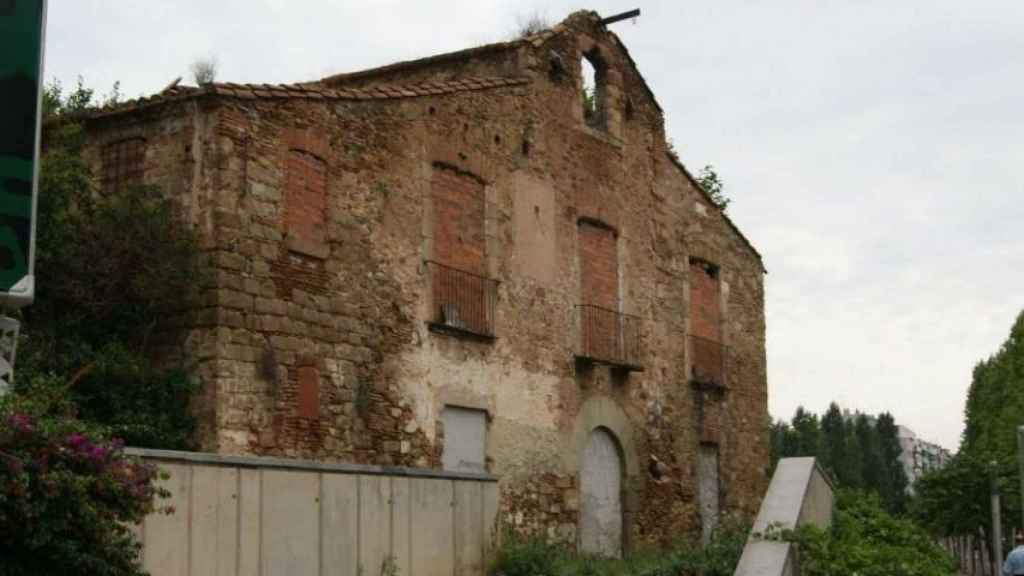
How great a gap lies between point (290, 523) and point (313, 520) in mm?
276

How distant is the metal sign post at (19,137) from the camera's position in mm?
10344

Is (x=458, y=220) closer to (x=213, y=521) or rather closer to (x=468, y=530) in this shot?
(x=468, y=530)

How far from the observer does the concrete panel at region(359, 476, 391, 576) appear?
39.3 ft

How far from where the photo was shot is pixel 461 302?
742 inches

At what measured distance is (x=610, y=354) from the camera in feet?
71.9

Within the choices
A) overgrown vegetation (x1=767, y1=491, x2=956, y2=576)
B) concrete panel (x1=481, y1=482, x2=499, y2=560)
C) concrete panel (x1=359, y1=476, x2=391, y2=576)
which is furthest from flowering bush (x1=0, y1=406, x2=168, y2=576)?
overgrown vegetation (x1=767, y1=491, x2=956, y2=576)

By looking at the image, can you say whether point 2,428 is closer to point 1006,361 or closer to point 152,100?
point 152,100

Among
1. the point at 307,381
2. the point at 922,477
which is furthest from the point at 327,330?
the point at 922,477

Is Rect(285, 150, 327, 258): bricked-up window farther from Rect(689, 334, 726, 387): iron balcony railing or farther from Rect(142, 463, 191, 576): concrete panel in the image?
Rect(689, 334, 726, 387): iron balcony railing

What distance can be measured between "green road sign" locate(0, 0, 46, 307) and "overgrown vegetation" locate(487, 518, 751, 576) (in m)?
5.18

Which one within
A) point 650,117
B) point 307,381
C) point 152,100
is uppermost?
point 650,117

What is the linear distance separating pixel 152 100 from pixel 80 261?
2.02 metres

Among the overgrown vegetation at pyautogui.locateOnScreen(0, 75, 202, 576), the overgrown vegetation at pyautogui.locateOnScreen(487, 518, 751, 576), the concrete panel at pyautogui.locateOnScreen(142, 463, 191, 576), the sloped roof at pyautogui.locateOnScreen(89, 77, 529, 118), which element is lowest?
the overgrown vegetation at pyautogui.locateOnScreen(487, 518, 751, 576)

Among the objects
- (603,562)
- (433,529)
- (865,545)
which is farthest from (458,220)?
(865,545)
